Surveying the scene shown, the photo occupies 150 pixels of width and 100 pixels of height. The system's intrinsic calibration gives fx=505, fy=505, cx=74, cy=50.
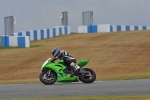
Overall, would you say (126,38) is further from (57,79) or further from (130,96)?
(130,96)

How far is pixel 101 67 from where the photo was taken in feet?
82.5

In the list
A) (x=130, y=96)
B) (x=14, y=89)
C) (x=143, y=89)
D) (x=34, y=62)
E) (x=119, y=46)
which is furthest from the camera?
(x=119, y=46)

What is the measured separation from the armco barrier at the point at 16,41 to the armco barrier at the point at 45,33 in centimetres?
510

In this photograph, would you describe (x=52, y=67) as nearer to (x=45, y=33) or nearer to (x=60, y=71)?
(x=60, y=71)

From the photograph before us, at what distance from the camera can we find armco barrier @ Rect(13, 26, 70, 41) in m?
45.0

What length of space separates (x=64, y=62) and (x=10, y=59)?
1371 cm

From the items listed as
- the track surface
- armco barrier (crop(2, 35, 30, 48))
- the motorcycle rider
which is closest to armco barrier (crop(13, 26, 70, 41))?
armco barrier (crop(2, 35, 30, 48))

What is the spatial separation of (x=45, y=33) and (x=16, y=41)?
422 inches

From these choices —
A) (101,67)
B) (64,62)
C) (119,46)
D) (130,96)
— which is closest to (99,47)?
(119,46)

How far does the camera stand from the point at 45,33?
47.5 metres

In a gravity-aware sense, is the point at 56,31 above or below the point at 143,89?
above

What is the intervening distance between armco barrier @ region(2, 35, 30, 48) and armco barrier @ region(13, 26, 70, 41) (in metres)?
5.10

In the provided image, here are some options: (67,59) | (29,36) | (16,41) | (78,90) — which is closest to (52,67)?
(67,59)

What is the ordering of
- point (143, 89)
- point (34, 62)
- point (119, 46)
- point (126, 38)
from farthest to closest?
point (126, 38) < point (119, 46) < point (34, 62) < point (143, 89)
